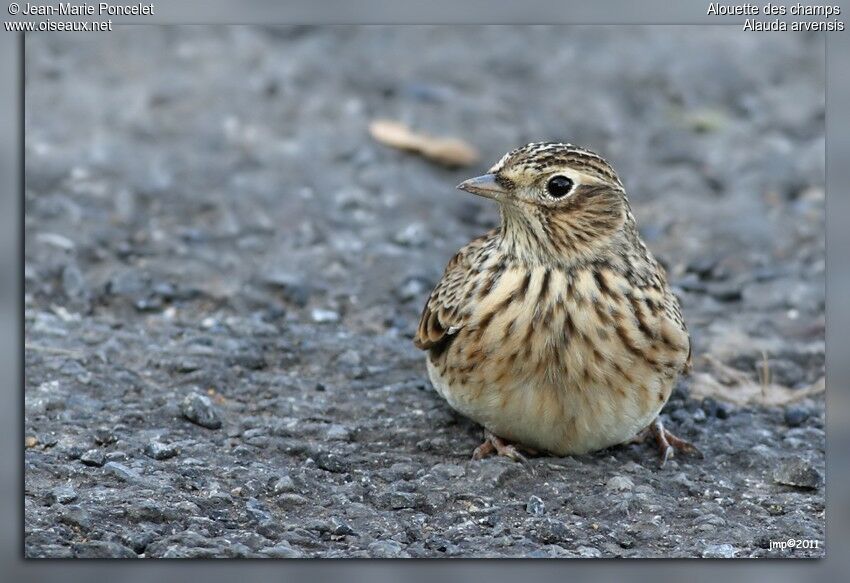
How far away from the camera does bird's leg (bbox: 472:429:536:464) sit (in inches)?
285

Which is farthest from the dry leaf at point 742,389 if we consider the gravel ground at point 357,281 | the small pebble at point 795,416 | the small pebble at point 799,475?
the small pebble at point 799,475

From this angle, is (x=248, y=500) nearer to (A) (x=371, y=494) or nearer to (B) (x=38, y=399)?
(A) (x=371, y=494)

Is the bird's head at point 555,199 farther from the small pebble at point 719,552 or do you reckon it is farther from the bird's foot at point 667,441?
the small pebble at point 719,552

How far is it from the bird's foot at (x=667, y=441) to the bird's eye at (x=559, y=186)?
154 centimetres

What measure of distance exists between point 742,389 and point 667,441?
1.10 m

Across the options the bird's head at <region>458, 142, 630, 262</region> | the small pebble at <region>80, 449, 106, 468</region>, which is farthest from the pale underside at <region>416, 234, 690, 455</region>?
the small pebble at <region>80, 449, 106, 468</region>

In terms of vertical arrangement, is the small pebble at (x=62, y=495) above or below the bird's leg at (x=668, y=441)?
below

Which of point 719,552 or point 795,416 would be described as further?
point 795,416

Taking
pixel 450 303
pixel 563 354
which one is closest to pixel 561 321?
pixel 563 354

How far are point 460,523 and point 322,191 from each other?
4.50 metres

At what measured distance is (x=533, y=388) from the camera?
6930 millimetres

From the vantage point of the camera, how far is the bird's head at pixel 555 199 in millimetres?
6891

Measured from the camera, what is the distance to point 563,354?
688cm

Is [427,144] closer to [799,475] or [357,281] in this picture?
[357,281]
